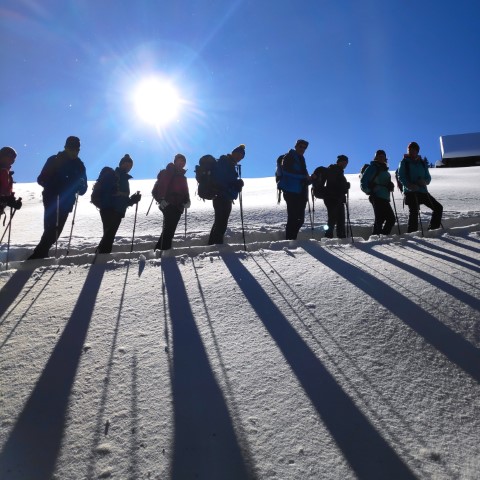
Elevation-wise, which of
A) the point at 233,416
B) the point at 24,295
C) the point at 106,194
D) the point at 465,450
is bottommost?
the point at 465,450

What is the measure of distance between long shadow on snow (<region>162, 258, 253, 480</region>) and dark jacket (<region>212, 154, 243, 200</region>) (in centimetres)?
337

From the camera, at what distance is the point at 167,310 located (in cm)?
278

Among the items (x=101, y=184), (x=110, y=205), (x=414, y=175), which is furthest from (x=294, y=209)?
(x=101, y=184)

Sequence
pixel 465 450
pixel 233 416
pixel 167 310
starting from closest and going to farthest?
pixel 465 450 < pixel 233 416 < pixel 167 310

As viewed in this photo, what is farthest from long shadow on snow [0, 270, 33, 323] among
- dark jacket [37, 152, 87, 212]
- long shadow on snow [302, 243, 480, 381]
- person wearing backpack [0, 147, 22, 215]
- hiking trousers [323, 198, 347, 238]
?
hiking trousers [323, 198, 347, 238]

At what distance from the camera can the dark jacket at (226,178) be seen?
5.50m

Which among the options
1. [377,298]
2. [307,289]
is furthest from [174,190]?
Result: [377,298]

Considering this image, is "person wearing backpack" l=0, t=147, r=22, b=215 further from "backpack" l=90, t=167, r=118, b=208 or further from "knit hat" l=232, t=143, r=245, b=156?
"knit hat" l=232, t=143, r=245, b=156

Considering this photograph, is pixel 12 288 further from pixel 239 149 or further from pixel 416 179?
pixel 416 179

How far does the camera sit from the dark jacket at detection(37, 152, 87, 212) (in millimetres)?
4859

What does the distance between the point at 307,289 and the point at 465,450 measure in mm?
1730

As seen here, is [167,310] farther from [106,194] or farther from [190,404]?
[106,194]

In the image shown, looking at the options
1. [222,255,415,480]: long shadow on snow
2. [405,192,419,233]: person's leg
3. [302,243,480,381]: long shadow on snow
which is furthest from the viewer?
[405,192,419,233]: person's leg

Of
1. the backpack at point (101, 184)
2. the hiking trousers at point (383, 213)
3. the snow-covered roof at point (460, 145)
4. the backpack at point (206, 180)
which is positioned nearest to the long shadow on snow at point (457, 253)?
the hiking trousers at point (383, 213)
